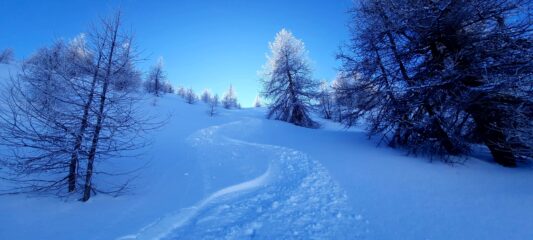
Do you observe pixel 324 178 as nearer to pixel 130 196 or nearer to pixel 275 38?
pixel 130 196

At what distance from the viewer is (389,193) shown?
15.5 ft

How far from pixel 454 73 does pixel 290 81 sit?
12857 millimetres

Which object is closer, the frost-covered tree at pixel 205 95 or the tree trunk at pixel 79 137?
the tree trunk at pixel 79 137

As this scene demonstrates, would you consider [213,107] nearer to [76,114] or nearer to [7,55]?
[76,114]

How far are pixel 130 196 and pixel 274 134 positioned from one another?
8.56 m

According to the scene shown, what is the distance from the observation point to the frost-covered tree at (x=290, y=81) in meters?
18.0

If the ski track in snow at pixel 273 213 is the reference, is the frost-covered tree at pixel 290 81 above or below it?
above

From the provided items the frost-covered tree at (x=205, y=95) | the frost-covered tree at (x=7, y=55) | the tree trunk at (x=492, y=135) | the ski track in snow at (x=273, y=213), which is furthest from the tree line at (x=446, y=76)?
the frost-covered tree at (x=205, y=95)

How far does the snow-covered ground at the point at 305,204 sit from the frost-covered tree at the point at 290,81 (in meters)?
10.6

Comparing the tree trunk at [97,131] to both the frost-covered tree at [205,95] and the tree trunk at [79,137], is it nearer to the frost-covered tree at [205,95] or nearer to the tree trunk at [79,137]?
the tree trunk at [79,137]

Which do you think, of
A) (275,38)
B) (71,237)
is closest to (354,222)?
(71,237)

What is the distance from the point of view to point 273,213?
434 centimetres

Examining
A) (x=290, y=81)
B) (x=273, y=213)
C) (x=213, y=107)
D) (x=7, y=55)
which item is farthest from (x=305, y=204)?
(x=7, y=55)

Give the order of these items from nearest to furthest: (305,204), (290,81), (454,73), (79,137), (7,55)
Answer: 1. (305,204)
2. (79,137)
3. (454,73)
4. (290,81)
5. (7,55)
